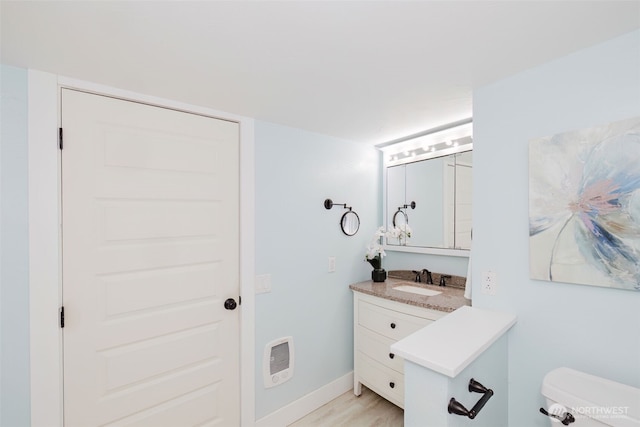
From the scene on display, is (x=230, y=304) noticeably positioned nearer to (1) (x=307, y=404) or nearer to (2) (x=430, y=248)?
(1) (x=307, y=404)

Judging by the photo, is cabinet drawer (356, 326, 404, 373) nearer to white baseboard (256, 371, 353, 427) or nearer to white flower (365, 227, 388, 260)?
white baseboard (256, 371, 353, 427)

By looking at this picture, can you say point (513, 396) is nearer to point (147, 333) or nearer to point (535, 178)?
point (535, 178)

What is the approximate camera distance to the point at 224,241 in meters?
1.90

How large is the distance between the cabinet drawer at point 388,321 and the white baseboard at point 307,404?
580mm

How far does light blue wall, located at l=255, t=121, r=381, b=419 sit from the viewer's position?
2.07 metres

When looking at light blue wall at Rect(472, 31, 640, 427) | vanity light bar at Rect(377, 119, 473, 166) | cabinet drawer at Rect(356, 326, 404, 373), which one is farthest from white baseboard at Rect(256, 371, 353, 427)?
vanity light bar at Rect(377, 119, 473, 166)

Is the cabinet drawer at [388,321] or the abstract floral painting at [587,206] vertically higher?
the abstract floral painting at [587,206]

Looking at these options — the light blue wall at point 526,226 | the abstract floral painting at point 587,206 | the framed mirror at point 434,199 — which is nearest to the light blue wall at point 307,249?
the framed mirror at point 434,199

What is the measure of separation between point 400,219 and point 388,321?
99cm

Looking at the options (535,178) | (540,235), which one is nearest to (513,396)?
(540,235)

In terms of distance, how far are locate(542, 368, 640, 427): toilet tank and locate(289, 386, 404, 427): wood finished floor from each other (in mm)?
1312

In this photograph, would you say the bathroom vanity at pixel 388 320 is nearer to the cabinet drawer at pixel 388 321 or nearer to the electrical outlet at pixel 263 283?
the cabinet drawer at pixel 388 321

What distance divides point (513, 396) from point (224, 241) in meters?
1.87

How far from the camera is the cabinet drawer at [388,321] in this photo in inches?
77.6
